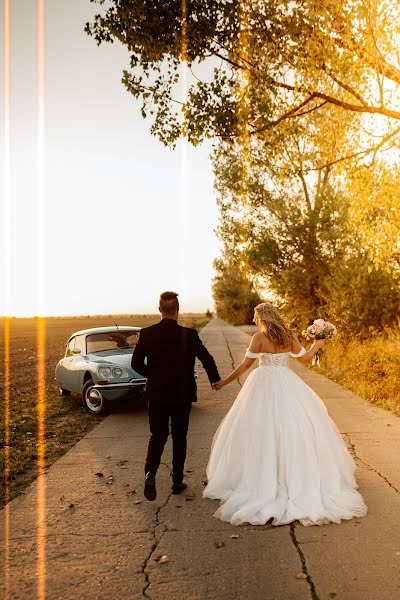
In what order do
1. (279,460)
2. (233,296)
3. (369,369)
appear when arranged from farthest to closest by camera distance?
(233,296) → (369,369) → (279,460)

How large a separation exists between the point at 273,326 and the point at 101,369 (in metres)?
6.47

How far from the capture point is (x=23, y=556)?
462 cm

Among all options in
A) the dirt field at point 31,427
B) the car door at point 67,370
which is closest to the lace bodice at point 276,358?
the dirt field at point 31,427

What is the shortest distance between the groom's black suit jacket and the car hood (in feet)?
17.3

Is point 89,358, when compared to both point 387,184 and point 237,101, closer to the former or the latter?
point 237,101

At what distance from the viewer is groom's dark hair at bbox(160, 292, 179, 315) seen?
6.17 m

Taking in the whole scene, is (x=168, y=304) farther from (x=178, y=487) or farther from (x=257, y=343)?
(x=178, y=487)

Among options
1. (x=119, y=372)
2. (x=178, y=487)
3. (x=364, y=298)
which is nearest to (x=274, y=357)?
(x=178, y=487)

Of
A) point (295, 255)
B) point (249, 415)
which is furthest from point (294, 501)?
point (295, 255)

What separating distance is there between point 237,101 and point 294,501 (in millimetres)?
8032

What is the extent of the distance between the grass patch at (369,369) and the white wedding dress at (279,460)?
5.72 meters

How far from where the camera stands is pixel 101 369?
11.7 m

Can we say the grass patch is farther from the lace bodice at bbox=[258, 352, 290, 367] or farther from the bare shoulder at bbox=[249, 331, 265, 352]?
the bare shoulder at bbox=[249, 331, 265, 352]

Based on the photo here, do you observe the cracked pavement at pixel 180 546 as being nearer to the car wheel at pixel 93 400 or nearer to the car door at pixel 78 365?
the car wheel at pixel 93 400
